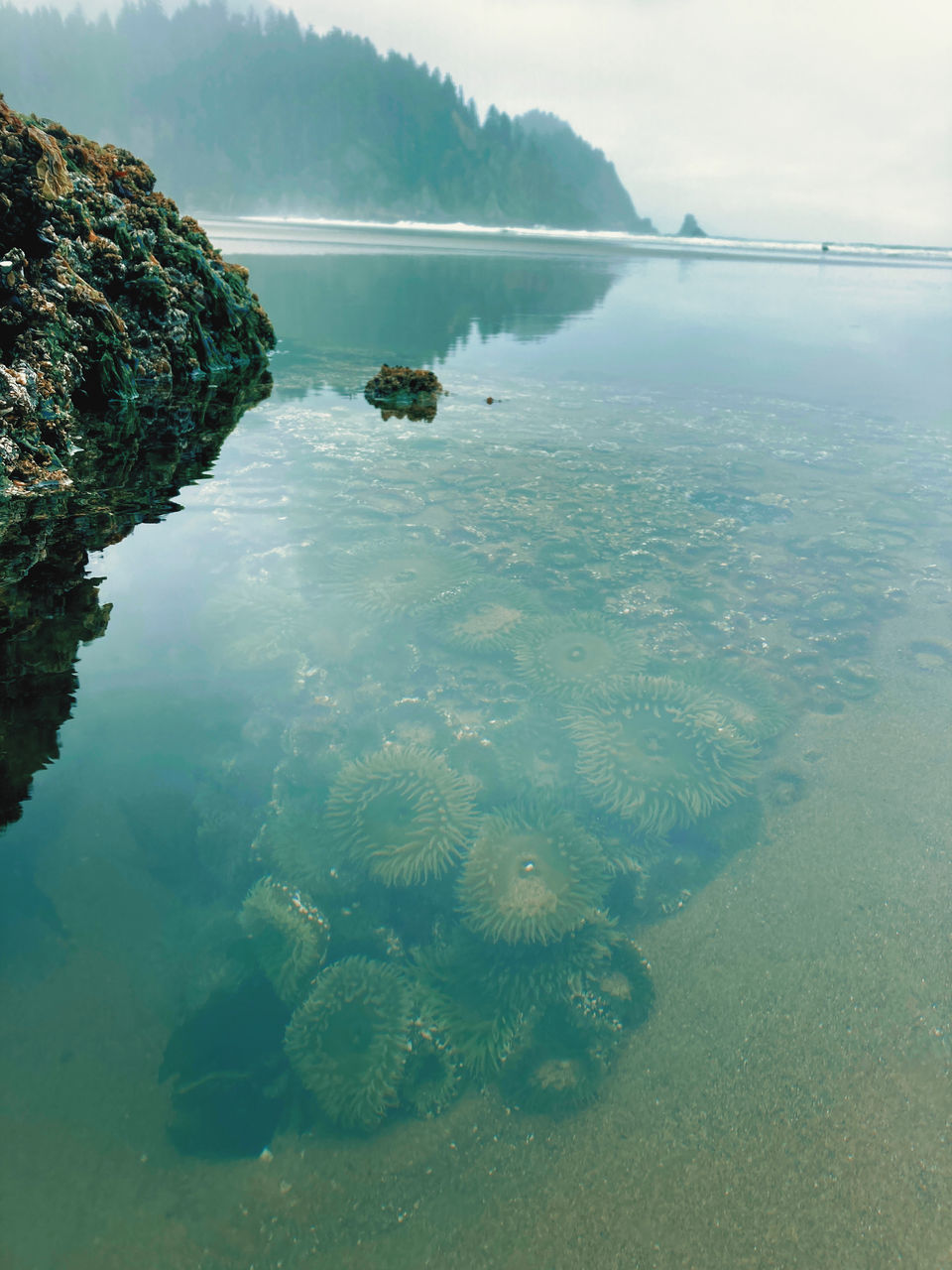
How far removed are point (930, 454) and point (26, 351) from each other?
57.1 ft

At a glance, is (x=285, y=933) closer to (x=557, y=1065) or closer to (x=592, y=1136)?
(x=557, y=1065)

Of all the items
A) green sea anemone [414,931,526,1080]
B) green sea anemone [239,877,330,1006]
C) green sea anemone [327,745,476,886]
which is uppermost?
green sea anemone [327,745,476,886]

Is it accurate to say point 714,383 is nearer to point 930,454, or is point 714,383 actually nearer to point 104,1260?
point 930,454

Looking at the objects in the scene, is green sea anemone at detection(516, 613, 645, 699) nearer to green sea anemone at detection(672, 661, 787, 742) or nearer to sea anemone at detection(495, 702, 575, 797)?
sea anemone at detection(495, 702, 575, 797)

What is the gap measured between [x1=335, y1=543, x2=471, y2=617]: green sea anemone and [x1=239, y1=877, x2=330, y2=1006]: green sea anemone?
136 inches

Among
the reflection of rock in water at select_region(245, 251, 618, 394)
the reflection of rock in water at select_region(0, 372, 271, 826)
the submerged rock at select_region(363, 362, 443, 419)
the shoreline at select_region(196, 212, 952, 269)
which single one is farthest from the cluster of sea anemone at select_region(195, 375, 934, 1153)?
the shoreline at select_region(196, 212, 952, 269)

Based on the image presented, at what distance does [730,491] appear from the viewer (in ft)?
36.3

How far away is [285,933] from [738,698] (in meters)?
4.31

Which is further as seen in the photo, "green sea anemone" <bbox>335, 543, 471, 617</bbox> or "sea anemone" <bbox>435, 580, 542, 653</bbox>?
"green sea anemone" <bbox>335, 543, 471, 617</bbox>

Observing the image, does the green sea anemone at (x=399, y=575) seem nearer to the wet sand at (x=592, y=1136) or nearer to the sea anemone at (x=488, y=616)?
the sea anemone at (x=488, y=616)

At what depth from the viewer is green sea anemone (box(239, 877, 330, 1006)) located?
3652mm

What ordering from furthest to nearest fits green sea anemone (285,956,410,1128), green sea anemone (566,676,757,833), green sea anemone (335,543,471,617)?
green sea anemone (335,543,471,617), green sea anemone (566,676,757,833), green sea anemone (285,956,410,1128)

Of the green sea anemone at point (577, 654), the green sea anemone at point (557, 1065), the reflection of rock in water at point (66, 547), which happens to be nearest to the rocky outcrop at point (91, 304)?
the reflection of rock in water at point (66, 547)

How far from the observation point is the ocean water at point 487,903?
2.80 metres
